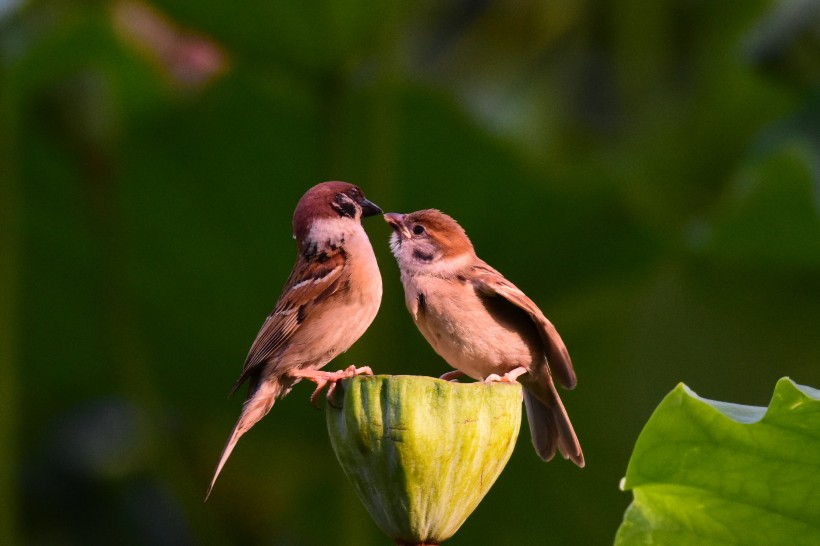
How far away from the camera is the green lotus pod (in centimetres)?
121

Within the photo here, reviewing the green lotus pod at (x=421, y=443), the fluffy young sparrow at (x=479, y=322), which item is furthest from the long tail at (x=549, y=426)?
the green lotus pod at (x=421, y=443)

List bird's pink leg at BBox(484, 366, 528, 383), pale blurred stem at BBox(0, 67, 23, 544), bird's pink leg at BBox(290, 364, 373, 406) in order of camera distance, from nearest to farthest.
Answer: bird's pink leg at BBox(290, 364, 373, 406), bird's pink leg at BBox(484, 366, 528, 383), pale blurred stem at BBox(0, 67, 23, 544)

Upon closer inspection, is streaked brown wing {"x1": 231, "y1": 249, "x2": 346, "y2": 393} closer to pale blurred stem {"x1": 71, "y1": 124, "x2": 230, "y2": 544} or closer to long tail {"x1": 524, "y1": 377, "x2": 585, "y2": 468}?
long tail {"x1": 524, "y1": 377, "x2": 585, "y2": 468}

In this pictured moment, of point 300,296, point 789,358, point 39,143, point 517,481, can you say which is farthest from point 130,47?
point 789,358

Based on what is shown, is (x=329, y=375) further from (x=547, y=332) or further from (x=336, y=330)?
(x=547, y=332)

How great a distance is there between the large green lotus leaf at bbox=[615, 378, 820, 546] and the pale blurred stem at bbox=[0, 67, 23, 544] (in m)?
1.47

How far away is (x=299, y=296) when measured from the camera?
1621 mm

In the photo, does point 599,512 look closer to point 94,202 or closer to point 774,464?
point 94,202

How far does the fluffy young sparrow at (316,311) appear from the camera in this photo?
5.01ft

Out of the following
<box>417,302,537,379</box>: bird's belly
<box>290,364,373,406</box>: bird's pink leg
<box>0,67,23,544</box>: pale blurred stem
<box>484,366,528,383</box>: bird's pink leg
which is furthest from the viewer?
<box>0,67,23,544</box>: pale blurred stem

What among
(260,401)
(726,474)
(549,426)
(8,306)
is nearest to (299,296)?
(260,401)

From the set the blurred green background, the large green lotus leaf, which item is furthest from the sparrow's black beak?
the blurred green background

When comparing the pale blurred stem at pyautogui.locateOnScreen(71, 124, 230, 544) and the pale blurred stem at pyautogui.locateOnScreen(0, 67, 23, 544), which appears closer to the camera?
the pale blurred stem at pyautogui.locateOnScreen(0, 67, 23, 544)

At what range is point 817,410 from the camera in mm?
1278
